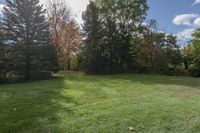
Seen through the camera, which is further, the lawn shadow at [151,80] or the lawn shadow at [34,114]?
the lawn shadow at [151,80]

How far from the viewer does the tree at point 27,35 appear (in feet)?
77.5

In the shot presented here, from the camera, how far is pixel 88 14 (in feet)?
101

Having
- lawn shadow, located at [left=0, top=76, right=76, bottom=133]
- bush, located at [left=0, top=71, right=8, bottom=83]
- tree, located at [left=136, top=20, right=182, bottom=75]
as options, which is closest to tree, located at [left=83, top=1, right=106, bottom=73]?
tree, located at [left=136, top=20, right=182, bottom=75]

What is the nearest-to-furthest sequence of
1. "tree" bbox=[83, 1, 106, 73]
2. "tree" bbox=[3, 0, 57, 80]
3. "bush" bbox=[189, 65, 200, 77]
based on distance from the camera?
"tree" bbox=[3, 0, 57, 80]
"tree" bbox=[83, 1, 106, 73]
"bush" bbox=[189, 65, 200, 77]

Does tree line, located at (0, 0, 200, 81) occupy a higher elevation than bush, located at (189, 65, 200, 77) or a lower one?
higher

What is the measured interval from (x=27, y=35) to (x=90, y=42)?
836 centimetres

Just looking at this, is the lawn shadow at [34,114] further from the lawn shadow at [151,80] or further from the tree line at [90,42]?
the tree line at [90,42]

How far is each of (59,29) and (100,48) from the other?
7.55 m

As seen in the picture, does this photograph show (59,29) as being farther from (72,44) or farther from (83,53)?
(83,53)

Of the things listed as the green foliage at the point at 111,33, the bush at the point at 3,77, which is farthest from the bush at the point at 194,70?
the bush at the point at 3,77

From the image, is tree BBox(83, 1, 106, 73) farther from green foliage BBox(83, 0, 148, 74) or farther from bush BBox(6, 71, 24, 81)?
bush BBox(6, 71, 24, 81)

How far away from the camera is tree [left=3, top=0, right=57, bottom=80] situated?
77.5 feet

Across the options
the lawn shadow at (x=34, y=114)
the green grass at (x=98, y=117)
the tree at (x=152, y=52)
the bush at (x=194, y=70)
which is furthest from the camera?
the bush at (x=194, y=70)

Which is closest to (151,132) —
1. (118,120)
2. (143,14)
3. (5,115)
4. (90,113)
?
(118,120)
